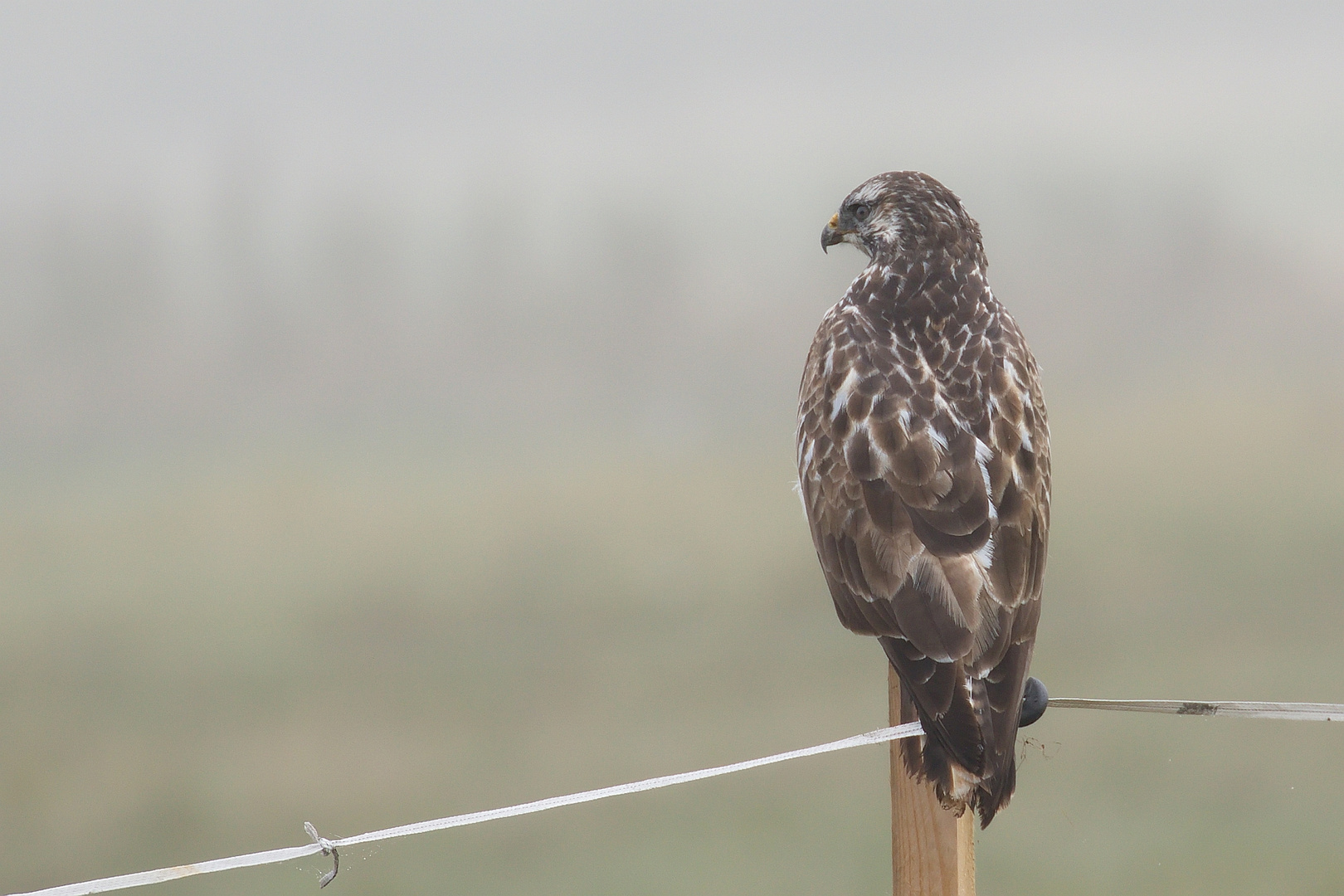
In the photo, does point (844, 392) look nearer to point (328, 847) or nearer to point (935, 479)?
point (935, 479)

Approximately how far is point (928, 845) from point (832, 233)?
6.95ft

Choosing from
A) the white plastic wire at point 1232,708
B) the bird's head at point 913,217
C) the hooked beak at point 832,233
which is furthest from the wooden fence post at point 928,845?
the hooked beak at point 832,233

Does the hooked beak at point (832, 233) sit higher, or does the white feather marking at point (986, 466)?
the hooked beak at point (832, 233)

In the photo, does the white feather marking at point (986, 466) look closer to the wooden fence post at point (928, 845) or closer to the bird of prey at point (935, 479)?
the bird of prey at point (935, 479)

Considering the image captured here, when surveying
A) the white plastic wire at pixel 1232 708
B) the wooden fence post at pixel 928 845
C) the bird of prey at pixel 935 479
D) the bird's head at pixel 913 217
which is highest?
the bird's head at pixel 913 217

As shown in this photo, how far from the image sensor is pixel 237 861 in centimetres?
174

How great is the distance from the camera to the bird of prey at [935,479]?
7.45 ft

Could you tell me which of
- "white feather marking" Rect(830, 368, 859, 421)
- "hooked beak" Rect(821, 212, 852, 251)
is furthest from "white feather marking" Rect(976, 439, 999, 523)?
"hooked beak" Rect(821, 212, 852, 251)

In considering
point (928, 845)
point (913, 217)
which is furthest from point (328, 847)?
point (913, 217)

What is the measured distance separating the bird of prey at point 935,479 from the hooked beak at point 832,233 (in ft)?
0.49

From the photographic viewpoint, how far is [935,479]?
266cm

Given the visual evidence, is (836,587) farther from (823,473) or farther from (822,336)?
(822,336)

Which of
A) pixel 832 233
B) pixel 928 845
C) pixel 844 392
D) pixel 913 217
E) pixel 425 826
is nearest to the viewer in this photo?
pixel 425 826

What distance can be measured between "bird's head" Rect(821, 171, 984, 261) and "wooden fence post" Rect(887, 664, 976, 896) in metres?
1.73
